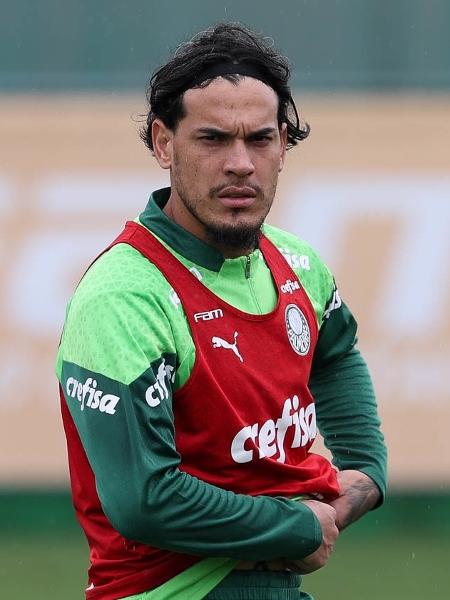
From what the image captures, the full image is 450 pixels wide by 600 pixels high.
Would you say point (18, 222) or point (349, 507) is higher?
point (18, 222)

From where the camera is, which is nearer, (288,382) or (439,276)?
(288,382)

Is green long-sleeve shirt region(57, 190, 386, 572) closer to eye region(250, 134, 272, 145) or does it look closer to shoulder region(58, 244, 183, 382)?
shoulder region(58, 244, 183, 382)

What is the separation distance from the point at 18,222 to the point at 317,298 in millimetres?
5597

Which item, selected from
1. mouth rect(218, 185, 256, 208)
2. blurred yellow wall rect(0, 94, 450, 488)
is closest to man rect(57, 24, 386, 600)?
mouth rect(218, 185, 256, 208)

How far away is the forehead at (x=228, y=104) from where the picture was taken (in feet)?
11.8

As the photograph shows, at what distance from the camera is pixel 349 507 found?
3.83 meters

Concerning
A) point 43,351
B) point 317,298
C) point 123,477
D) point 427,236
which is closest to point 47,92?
point 43,351

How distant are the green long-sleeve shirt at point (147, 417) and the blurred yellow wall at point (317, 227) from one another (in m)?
5.66

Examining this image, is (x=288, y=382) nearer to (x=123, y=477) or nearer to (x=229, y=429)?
(x=229, y=429)

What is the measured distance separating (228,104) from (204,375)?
677 millimetres

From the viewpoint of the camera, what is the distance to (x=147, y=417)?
3311 millimetres

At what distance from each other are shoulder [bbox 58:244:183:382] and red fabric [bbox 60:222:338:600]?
83mm

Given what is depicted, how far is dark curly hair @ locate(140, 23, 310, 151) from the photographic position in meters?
3.69

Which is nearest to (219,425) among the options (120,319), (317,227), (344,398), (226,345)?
(226,345)
